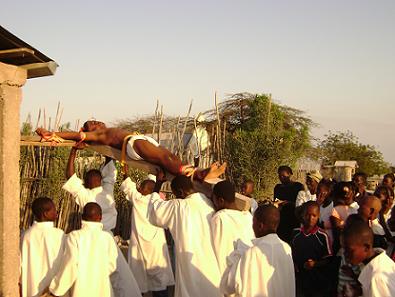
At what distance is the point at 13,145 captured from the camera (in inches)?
197

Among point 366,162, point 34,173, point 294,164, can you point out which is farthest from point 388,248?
point 366,162

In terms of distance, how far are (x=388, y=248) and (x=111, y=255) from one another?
9.19 ft

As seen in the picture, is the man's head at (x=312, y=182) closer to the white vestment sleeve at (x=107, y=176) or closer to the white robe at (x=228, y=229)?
the white vestment sleeve at (x=107, y=176)

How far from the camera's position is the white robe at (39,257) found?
5.77 metres

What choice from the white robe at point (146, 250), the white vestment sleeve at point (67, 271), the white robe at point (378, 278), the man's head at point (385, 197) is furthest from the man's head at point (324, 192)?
the white robe at point (378, 278)

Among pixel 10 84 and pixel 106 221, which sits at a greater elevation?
pixel 10 84

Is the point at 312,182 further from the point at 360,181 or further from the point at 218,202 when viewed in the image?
the point at 218,202

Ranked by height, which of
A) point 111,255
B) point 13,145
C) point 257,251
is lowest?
point 111,255

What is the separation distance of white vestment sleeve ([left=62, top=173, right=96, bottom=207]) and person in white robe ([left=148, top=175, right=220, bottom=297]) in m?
1.43

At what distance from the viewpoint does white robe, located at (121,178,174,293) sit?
24.4ft

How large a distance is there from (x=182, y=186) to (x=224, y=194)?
0.53 meters

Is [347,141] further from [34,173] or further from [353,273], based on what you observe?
[353,273]

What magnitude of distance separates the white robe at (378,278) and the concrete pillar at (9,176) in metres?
2.98

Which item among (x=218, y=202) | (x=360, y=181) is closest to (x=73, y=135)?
(x=218, y=202)
